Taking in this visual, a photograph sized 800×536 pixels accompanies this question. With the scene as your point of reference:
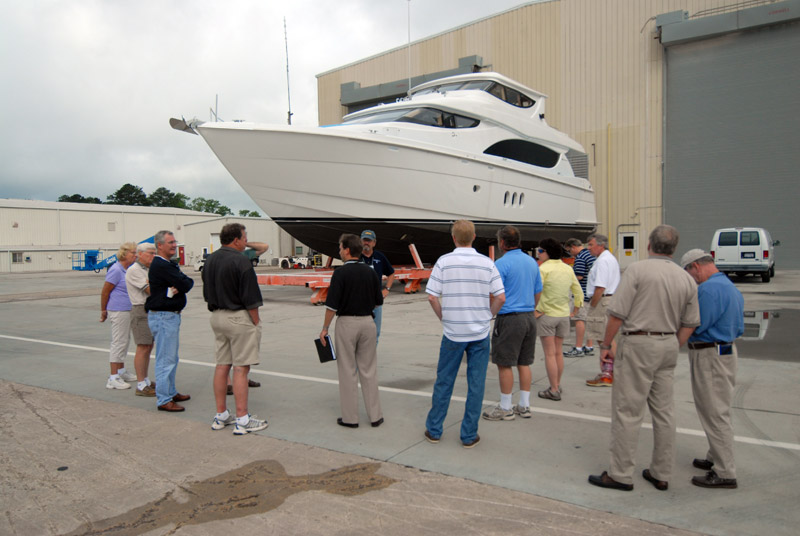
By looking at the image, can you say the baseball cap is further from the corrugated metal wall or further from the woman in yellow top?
the corrugated metal wall

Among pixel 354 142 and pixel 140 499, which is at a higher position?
pixel 354 142

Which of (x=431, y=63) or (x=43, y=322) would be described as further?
(x=431, y=63)

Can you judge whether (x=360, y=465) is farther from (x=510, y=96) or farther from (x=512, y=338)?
(x=510, y=96)

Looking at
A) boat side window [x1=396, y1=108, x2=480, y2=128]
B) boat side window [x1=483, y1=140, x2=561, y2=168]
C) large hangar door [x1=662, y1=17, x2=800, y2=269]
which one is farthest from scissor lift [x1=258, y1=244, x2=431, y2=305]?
large hangar door [x1=662, y1=17, x2=800, y2=269]

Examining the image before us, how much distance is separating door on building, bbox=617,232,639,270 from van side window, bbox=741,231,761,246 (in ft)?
23.2

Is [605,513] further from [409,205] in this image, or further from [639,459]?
[409,205]

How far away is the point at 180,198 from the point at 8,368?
4311 inches

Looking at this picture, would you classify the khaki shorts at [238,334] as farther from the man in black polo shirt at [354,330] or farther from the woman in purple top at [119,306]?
the woman in purple top at [119,306]

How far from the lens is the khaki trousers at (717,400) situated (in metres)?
3.06

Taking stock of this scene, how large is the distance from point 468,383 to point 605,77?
2314 cm

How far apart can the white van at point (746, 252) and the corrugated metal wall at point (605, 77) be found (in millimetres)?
6543

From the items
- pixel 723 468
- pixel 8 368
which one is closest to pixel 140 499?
pixel 723 468

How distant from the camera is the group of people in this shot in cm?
306

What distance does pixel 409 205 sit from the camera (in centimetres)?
1304
